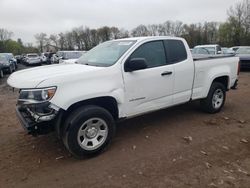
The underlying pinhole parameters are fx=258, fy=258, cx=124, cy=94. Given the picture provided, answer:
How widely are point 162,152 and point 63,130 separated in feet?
5.31

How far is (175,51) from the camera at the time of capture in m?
5.27

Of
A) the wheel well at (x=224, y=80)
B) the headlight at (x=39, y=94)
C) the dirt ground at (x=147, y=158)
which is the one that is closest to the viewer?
the dirt ground at (x=147, y=158)

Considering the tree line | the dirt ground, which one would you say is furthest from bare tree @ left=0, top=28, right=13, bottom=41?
the dirt ground

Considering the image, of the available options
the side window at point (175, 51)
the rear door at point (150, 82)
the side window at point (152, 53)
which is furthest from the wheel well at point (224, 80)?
the side window at point (152, 53)

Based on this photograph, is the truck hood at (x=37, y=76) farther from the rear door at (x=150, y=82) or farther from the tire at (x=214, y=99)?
the tire at (x=214, y=99)

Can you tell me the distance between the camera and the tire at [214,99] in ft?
19.9

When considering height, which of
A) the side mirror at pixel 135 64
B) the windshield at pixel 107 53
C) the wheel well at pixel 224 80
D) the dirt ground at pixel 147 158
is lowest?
the dirt ground at pixel 147 158

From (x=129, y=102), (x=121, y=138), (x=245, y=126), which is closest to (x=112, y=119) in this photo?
(x=129, y=102)

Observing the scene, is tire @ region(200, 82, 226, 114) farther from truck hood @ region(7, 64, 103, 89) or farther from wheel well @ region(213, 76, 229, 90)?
truck hood @ region(7, 64, 103, 89)

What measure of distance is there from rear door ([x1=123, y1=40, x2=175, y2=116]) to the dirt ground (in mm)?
632

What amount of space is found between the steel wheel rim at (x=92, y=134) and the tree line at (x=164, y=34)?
3918cm

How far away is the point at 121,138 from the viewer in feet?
16.0

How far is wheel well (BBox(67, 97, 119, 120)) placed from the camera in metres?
3.98

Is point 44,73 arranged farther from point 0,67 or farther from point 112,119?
point 0,67
